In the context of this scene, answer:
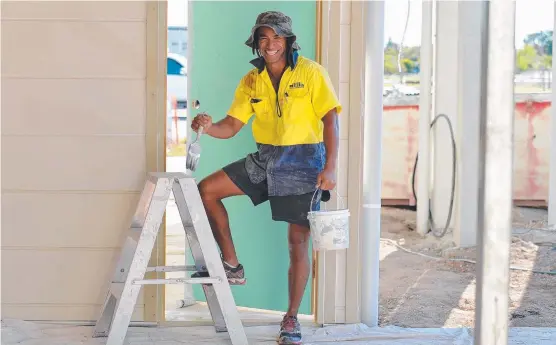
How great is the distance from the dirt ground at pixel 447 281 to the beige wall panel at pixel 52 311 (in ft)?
5.19

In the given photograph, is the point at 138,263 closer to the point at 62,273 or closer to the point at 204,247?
the point at 204,247

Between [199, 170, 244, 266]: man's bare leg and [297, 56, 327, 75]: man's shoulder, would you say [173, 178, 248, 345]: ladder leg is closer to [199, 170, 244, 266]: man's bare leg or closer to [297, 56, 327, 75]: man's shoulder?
[199, 170, 244, 266]: man's bare leg

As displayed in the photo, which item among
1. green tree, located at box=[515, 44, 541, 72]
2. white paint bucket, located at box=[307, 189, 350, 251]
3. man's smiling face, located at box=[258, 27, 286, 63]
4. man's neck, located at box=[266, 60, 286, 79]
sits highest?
green tree, located at box=[515, 44, 541, 72]

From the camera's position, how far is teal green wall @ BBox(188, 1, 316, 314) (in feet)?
14.6

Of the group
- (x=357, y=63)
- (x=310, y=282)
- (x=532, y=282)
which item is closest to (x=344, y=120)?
(x=357, y=63)

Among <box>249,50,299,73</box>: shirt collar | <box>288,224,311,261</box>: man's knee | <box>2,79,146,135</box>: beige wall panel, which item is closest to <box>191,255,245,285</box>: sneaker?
<box>288,224,311,261</box>: man's knee

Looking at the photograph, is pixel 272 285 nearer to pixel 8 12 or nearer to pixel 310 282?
pixel 310 282

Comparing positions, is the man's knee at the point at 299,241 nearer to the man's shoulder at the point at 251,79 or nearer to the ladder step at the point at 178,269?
the ladder step at the point at 178,269

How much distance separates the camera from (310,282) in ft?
14.3

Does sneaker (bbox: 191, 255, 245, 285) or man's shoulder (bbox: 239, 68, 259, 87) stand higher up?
man's shoulder (bbox: 239, 68, 259, 87)

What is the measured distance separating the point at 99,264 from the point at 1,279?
47cm

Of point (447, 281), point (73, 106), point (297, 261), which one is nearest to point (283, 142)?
point (297, 261)

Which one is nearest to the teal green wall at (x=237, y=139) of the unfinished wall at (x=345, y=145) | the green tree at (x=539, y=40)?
the unfinished wall at (x=345, y=145)

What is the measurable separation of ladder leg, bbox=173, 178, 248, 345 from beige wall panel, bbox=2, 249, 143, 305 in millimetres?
537
